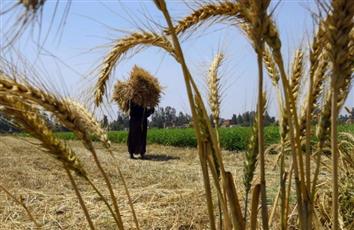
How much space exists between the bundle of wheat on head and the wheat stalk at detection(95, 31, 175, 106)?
1037 centimetres

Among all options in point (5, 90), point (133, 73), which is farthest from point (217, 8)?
point (133, 73)

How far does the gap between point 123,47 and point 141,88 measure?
11114 mm

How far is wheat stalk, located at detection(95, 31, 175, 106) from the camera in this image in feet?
4.59

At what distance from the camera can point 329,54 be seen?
102 cm

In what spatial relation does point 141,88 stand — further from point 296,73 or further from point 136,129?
point 296,73

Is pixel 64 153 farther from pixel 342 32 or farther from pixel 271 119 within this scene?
pixel 342 32

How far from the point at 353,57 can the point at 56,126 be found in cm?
84

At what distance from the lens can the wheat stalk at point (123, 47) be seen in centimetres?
140

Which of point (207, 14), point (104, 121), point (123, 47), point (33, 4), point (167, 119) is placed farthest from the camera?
point (167, 119)

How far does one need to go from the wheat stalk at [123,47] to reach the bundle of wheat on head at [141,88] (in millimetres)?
10371

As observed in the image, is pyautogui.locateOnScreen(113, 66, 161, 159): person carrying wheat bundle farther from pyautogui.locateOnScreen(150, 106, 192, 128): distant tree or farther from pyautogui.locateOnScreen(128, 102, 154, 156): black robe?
pyautogui.locateOnScreen(150, 106, 192, 128): distant tree

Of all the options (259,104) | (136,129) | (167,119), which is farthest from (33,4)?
(136,129)

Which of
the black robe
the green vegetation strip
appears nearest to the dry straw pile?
the black robe

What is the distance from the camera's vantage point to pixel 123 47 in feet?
4.94
